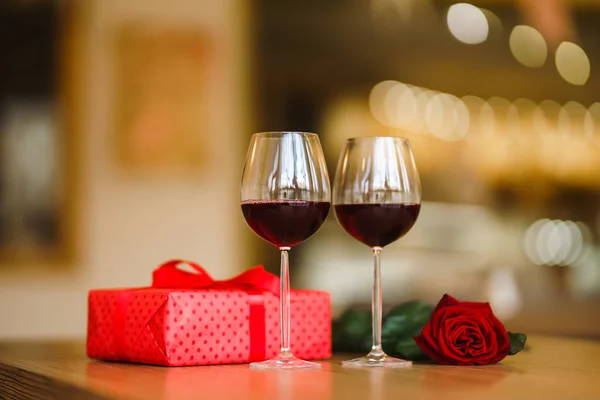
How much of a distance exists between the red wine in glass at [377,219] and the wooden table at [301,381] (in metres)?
0.16

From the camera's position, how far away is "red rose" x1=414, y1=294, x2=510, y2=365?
44.9 inches

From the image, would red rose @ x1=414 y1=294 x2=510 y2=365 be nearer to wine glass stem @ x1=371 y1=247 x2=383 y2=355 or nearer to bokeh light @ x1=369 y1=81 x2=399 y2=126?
wine glass stem @ x1=371 y1=247 x2=383 y2=355

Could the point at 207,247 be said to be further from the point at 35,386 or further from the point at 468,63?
the point at 35,386

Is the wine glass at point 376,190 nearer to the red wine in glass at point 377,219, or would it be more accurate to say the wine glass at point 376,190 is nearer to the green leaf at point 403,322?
the red wine in glass at point 377,219

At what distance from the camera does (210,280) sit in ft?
4.18

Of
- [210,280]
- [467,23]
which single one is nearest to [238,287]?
[210,280]

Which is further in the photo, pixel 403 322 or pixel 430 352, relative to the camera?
pixel 403 322

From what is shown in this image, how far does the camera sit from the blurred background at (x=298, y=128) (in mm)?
4062

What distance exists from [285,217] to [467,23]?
13.1 feet

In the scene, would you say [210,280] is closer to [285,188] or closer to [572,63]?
[285,188]

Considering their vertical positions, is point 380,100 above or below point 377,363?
above

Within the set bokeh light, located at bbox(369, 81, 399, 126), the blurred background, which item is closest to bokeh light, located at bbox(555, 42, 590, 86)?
the blurred background

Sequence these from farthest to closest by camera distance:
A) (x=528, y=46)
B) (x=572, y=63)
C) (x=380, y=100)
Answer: (x=572, y=63) → (x=528, y=46) → (x=380, y=100)

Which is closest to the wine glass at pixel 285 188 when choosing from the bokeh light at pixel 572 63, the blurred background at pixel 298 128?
the blurred background at pixel 298 128
